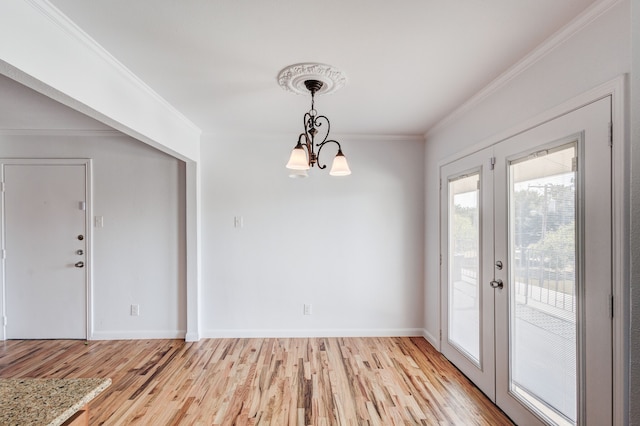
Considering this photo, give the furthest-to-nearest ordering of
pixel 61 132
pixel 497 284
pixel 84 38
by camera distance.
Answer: pixel 61 132 < pixel 497 284 < pixel 84 38

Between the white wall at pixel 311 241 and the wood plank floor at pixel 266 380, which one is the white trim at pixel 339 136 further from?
the wood plank floor at pixel 266 380

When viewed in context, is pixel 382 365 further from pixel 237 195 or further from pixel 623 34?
pixel 623 34

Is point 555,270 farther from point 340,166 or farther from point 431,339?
point 431,339

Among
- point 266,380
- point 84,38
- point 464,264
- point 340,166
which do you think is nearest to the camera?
point 84,38

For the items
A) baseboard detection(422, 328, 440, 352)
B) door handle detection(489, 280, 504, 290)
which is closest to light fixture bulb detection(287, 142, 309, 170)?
door handle detection(489, 280, 504, 290)

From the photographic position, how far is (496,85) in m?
2.25

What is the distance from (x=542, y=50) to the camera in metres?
1.80

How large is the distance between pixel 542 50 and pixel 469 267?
1745 mm

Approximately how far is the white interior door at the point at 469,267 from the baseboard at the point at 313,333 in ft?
1.92

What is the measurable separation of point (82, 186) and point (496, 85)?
4.37 meters

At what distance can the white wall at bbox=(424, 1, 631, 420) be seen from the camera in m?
1.42

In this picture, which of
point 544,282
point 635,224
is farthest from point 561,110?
point 635,224

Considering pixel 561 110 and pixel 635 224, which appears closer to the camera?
pixel 635 224


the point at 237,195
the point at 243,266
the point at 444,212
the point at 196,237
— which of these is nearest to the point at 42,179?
the point at 196,237
